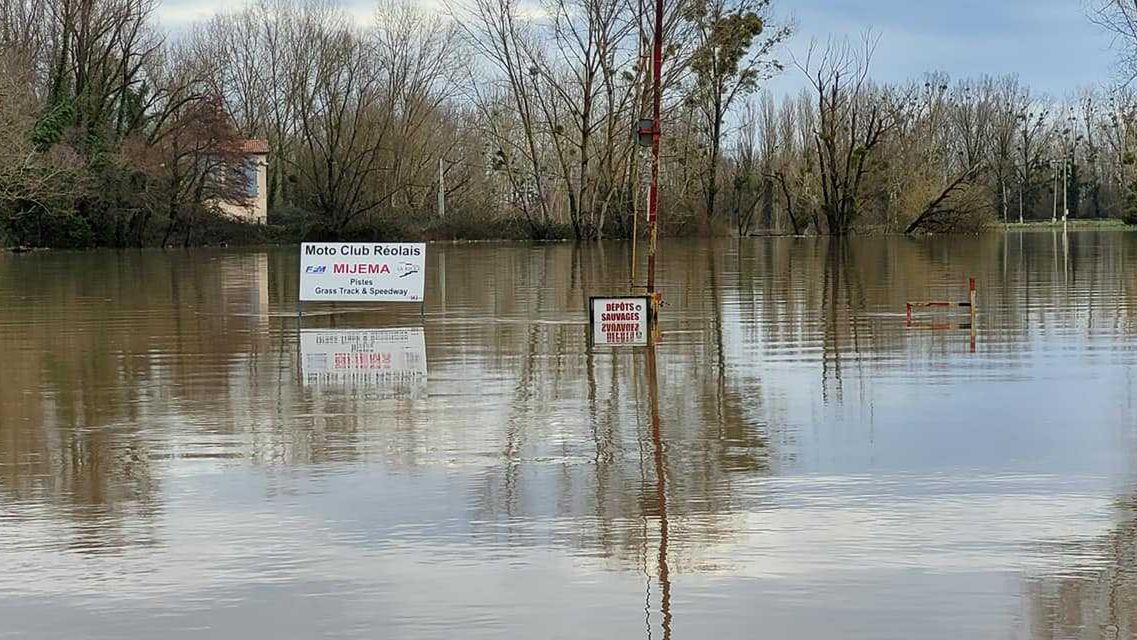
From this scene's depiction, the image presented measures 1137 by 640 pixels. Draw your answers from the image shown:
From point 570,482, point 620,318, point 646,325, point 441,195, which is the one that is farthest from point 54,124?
point 570,482

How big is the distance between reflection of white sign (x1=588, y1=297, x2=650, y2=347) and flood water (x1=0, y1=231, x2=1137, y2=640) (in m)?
0.60

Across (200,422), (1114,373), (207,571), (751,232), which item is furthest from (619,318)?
(751,232)

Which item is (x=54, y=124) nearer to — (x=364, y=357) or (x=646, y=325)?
(x=646, y=325)

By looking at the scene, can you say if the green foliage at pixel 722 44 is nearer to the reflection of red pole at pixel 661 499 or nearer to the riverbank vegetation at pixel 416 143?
the riverbank vegetation at pixel 416 143

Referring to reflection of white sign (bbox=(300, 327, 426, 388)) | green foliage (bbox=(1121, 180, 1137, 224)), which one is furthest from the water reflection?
green foliage (bbox=(1121, 180, 1137, 224))

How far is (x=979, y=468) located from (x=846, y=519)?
2001 millimetres

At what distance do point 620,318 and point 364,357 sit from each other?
12.2 ft

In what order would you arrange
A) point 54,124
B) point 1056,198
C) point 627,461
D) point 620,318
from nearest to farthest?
point 627,461
point 620,318
point 54,124
point 1056,198

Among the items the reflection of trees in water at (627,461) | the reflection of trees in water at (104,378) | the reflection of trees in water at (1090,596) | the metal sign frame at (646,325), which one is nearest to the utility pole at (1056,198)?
the reflection of trees in water at (104,378)

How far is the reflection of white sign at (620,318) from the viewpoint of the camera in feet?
66.2

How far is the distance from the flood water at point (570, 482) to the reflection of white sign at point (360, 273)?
1.36 m

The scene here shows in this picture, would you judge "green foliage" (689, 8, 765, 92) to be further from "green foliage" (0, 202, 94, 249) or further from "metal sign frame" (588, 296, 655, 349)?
"metal sign frame" (588, 296, 655, 349)

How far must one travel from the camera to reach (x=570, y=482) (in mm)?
10312

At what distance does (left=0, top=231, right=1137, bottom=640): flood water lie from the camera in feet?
23.7
